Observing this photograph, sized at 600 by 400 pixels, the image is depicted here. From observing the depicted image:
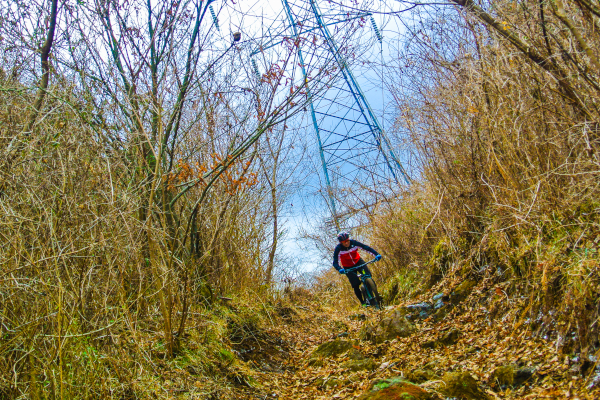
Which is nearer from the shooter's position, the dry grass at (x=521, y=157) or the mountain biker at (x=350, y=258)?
the dry grass at (x=521, y=157)

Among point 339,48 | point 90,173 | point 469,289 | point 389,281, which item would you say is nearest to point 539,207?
point 469,289

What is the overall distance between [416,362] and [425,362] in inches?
4.9

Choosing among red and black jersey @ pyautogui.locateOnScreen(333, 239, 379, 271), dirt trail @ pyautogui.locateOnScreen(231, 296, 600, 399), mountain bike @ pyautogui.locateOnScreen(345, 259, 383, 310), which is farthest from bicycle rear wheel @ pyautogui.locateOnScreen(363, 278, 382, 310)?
dirt trail @ pyautogui.locateOnScreen(231, 296, 600, 399)

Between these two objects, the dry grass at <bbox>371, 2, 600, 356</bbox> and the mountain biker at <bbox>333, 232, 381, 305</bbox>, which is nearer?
the dry grass at <bbox>371, 2, 600, 356</bbox>

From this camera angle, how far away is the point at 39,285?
2.57 metres

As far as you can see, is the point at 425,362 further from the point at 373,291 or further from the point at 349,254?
the point at 349,254

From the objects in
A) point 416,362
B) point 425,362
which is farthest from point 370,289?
point 425,362

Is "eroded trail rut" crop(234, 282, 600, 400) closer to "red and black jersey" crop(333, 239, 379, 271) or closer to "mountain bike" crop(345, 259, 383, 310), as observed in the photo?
"mountain bike" crop(345, 259, 383, 310)

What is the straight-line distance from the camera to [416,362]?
3.95 metres

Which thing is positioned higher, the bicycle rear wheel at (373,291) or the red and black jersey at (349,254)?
the red and black jersey at (349,254)

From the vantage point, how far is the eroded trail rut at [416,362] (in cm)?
275

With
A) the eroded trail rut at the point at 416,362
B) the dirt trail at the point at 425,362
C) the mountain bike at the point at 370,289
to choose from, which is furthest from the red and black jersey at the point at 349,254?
the dirt trail at the point at 425,362

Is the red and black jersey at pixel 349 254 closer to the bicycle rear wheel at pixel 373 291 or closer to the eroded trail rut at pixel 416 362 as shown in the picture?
the bicycle rear wheel at pixel 373 291

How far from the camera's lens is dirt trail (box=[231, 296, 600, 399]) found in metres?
2.74
